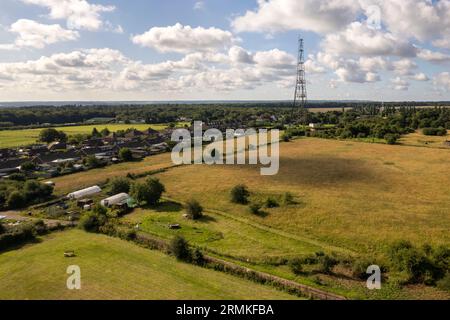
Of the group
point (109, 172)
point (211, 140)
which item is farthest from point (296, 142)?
point (109, 172)

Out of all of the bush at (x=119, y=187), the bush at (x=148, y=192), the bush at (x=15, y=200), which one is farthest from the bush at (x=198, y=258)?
the bush at (x=15, y=200)

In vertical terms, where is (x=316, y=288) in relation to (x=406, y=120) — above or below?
below

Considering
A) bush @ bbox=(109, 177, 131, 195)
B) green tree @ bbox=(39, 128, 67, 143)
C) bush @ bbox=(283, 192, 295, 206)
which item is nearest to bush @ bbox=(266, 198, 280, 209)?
bush @ bbox=(283, 192, 295, 206)

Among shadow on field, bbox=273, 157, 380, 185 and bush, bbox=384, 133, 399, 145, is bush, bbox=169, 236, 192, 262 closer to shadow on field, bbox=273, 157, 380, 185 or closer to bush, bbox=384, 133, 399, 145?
shadow on field, bbox=273, 157, 380, 185

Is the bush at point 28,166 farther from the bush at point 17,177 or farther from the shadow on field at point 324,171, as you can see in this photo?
the shadow on field at point 324,171

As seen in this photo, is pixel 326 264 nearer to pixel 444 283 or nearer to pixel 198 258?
pixel 444 283

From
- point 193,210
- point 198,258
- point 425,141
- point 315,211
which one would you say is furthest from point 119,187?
point 425,141
